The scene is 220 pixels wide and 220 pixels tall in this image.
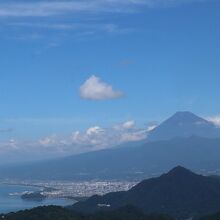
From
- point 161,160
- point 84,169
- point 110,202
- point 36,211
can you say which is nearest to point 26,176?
point 84,169

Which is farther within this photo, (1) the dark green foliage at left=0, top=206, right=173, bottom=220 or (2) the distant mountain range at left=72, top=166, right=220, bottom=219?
(2) the distant mountain range at left=72, top=166, right=220, bottom=219

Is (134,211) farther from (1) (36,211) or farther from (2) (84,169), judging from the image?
(2) (84,169)

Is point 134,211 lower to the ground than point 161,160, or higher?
lower

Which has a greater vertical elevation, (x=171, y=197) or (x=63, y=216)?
(x=171, y=197)

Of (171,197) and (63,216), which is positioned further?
(171,197)

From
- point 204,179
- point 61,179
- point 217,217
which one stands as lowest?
point 217,217

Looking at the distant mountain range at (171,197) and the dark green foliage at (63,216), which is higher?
the distant mountain range at (171,197)

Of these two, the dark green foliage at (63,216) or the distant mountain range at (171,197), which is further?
the distant mountain range at (171,197)

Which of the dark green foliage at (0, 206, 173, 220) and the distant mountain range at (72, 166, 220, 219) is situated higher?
the distant mountain range at (72, 166, 220, 219)
